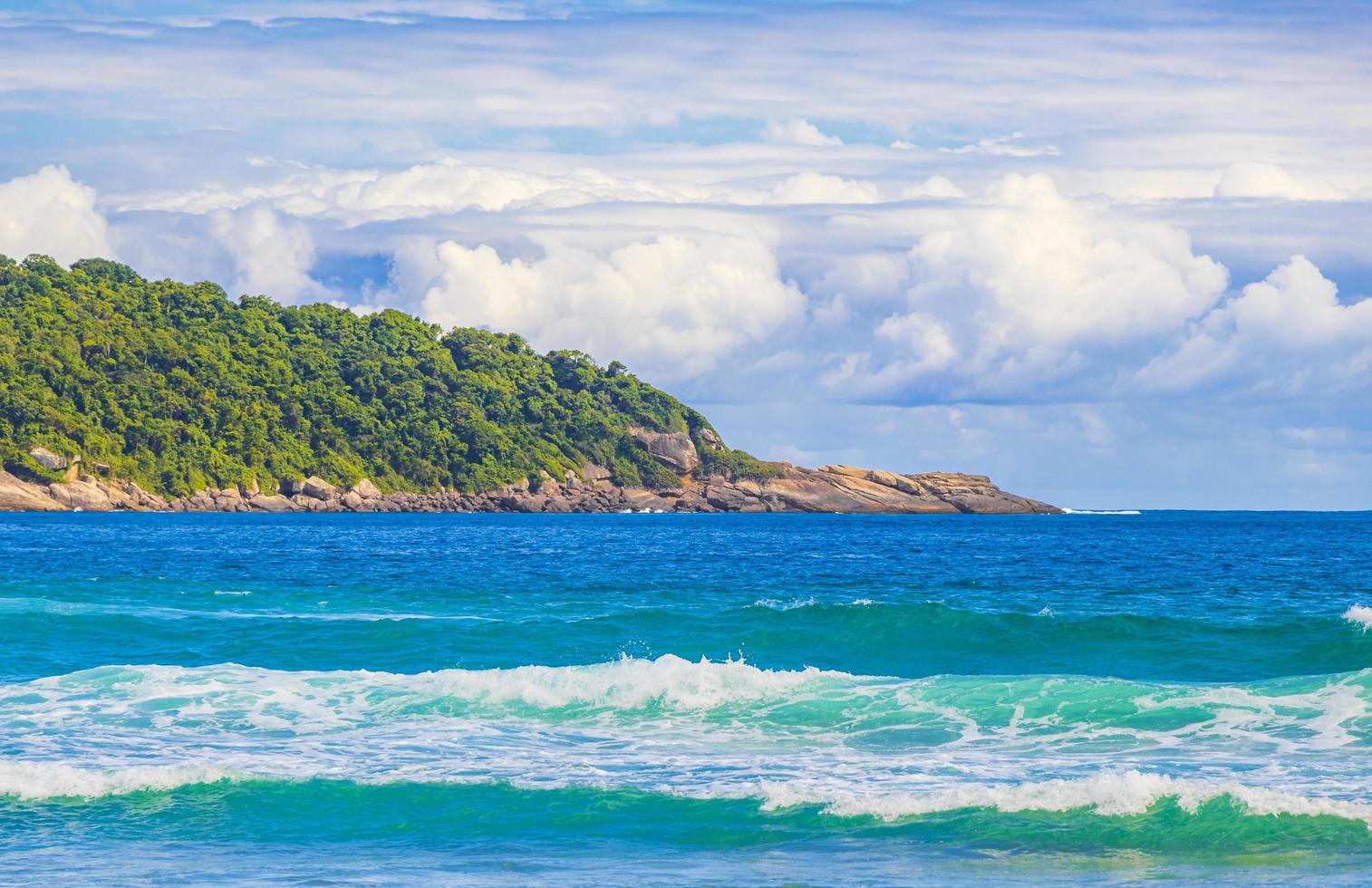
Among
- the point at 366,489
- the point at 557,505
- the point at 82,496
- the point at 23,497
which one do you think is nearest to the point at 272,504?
the point at 366,489

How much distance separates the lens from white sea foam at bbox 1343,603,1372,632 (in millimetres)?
26333

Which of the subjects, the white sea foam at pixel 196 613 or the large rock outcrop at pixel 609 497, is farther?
the large rock outcrop at pixel 609 497

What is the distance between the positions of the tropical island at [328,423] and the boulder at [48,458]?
0.62 feet

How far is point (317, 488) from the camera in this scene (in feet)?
475

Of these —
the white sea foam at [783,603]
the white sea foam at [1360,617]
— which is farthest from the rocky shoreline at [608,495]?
the white sea foam at [1360,617]

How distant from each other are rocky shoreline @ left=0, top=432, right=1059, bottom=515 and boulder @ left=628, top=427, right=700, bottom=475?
12 cm

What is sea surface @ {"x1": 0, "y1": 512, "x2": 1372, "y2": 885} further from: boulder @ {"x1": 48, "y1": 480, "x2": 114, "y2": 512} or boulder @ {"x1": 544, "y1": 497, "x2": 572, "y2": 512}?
boulder @ {"x1": 544, "y1": 497, "x2": 572, "y2": 512}

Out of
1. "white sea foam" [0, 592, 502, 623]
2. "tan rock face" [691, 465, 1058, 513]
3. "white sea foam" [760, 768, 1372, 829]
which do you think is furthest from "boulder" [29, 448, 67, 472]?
"white sea foam" [760, 768, 1372, 829]

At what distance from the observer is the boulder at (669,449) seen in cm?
17600

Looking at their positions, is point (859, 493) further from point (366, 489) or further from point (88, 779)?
point (88, 779)

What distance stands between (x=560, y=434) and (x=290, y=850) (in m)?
162

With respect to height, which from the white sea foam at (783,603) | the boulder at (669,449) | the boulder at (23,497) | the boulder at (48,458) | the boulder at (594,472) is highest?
the boulder at (669,449)

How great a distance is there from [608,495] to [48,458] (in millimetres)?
68080

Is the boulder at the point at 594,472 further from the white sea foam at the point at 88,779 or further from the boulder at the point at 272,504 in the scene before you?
the white sea foam at the point at 88,779
